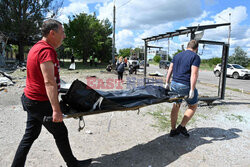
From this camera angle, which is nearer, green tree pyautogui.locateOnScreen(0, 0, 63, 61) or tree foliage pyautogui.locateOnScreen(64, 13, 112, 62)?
green tree pyautogui.locateOnScreen(0, 0, 63, 61)

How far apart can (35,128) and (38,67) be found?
2.44 feet

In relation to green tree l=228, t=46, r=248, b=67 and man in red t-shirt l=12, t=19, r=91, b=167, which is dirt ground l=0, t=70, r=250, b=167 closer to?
man in red t-shirt l=12, t=19, r=91, b=167

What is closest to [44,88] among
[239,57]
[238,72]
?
[238,72]

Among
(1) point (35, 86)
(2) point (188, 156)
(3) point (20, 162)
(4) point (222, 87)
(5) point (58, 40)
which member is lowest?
(2) point (188, 156)

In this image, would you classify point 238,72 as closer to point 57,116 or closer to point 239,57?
point 57,116

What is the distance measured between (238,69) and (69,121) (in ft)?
60.6

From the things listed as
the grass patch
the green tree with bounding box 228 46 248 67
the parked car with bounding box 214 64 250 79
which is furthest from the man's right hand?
the green tree with bounding box 228 46 248 67

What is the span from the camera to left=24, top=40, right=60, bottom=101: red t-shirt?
1.66m

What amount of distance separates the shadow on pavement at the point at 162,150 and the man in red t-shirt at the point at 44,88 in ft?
2.70

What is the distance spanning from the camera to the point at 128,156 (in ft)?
8.78

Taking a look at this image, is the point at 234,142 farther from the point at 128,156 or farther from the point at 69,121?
the point at 69,121

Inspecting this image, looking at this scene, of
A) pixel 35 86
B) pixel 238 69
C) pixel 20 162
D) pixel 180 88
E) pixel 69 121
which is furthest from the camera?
pixel 238 69

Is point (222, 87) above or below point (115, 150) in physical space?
above

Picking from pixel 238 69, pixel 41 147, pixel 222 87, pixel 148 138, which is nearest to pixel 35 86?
pixel 41 147
